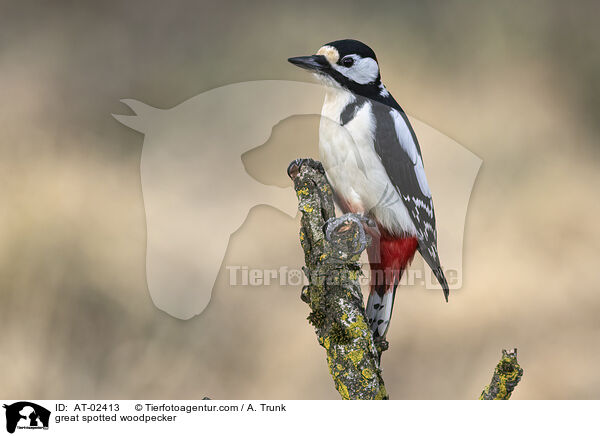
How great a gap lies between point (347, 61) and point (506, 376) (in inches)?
29.1

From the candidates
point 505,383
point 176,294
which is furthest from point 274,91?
point 505,383

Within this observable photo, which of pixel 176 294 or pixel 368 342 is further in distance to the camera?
pixel 176 294

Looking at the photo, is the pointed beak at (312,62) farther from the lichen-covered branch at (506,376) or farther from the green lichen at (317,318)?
the lichen-covered branch at (506,376)

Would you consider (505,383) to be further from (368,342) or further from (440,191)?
(440,191)

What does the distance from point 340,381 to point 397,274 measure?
0.32 metres

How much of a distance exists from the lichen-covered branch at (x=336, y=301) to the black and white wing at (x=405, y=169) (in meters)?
0.27

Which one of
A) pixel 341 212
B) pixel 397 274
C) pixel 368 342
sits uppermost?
pixel 341 212

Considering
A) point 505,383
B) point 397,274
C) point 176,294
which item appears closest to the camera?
point 505,383

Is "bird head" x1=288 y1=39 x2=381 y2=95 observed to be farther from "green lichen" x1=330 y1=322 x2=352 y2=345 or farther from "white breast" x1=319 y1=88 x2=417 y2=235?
"green lichen" x1=330 y1=322 x2=352 y2=345

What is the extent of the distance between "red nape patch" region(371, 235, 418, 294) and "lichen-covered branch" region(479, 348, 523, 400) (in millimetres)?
335

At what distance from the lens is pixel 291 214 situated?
1.46m
